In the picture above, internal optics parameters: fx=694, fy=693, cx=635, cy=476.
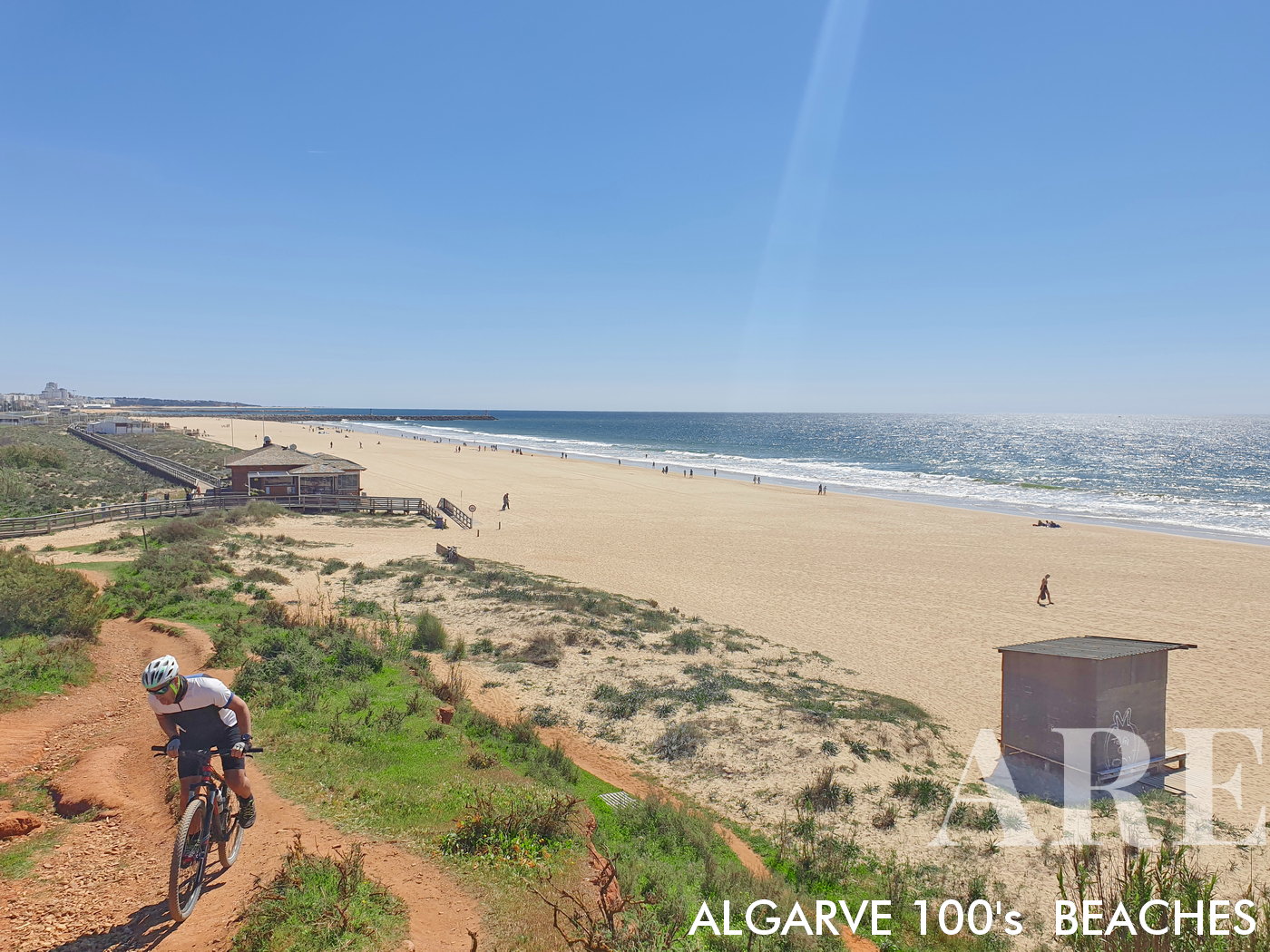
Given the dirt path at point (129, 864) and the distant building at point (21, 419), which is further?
the distant building at point (21, 419)

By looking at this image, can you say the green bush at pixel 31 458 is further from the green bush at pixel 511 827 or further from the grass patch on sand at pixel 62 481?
the green bush at pixel 511 827

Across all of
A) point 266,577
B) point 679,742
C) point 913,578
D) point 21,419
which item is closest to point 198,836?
point 679,742

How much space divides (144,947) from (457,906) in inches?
84.0

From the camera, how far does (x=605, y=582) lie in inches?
1005

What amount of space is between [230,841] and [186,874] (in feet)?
1.26

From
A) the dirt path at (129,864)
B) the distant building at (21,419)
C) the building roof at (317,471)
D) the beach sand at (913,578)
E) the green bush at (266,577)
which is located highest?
the distant building at (21,419)

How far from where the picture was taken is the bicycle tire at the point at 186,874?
16.4 ft

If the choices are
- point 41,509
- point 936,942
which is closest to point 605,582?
point 936,942

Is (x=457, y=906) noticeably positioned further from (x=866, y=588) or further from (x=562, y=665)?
(x=866, y=588)

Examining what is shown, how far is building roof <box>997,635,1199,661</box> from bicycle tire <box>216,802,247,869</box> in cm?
1005

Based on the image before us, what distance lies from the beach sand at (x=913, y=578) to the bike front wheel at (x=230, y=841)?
11828 mm

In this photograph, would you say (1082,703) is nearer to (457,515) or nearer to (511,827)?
(511,827)

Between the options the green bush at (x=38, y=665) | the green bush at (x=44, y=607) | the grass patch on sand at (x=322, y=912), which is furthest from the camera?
the green bush at (x=44, y=607)

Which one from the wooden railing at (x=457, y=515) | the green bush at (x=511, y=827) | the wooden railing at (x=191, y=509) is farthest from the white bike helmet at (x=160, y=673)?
the wooden railing at (x=457, y=515)
